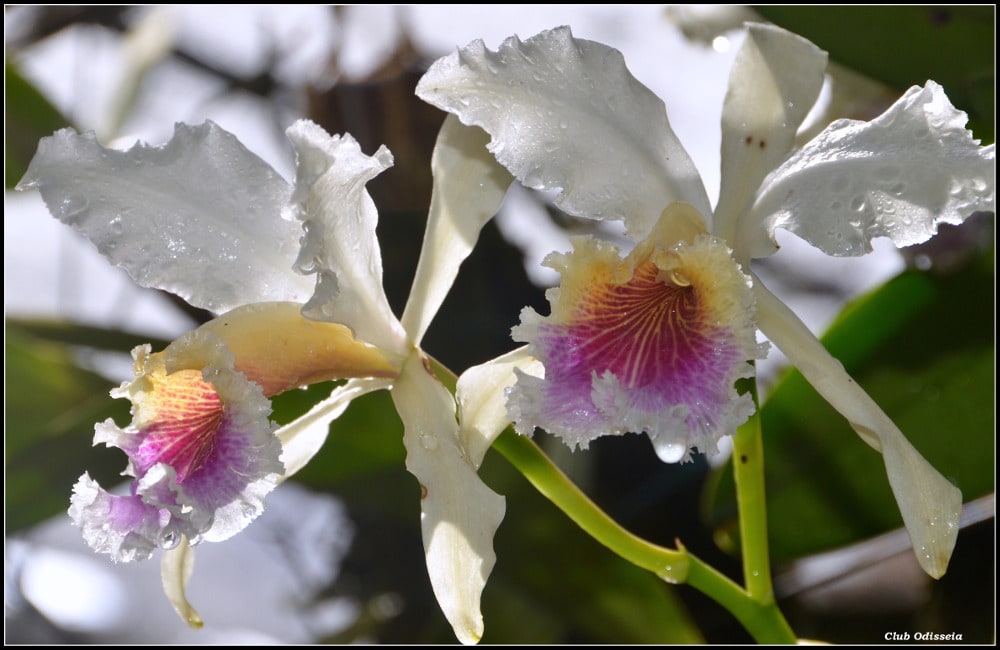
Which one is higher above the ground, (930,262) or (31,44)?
(930,262)

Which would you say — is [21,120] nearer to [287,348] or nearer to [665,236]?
[287,348]

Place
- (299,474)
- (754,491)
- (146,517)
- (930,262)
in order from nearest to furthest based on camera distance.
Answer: (146,517) < (754,491) < (930,262) < (299,474)

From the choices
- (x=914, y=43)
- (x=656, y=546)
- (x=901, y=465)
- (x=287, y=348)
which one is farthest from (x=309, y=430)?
(x=914, y=43)

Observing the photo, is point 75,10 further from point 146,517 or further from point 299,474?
point 146,517

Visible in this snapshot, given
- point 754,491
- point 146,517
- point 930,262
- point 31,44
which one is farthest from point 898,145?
point 31,44

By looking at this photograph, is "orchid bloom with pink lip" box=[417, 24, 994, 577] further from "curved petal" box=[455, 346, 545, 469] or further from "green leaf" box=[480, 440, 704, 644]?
"green leaf" box=[480, 440, 704, 644]

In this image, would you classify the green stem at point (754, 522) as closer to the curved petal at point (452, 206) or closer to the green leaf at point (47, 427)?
the curved petal at point (452, 206)
